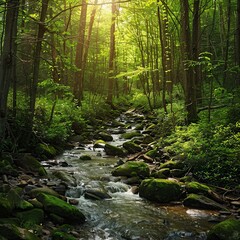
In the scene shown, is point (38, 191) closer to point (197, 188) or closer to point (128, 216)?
point (128, 216)

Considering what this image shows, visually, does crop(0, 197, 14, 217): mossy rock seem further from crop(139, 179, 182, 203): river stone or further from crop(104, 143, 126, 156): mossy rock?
crop(104, 143, 126, 156): mossy rock

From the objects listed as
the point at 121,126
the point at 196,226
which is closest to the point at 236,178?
the point at 196,226

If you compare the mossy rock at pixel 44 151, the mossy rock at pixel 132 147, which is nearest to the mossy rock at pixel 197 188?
the mossy rock at pixel 132 147

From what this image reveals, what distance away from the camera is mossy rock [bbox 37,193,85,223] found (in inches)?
230

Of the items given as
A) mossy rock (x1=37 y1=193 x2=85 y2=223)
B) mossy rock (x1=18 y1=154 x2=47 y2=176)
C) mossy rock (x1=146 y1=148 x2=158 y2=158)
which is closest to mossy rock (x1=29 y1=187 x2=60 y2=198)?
mossy rock (x1=37 y1=193 x2=85 y2=223)

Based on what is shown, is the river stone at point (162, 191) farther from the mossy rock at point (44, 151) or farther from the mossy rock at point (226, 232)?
the mossy rock at point (44, 151)

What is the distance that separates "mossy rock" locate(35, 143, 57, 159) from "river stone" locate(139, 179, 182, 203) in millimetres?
4504

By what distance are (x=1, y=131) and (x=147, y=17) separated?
16546 mm

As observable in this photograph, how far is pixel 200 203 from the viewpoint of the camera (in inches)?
275

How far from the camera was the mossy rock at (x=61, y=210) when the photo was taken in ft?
19.2

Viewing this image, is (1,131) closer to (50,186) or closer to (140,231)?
(50,186)

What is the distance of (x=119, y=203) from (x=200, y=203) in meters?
1.87

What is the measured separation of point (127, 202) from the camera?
7.36 m

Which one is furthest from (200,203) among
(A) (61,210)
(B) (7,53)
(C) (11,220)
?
(B) (7,53)
